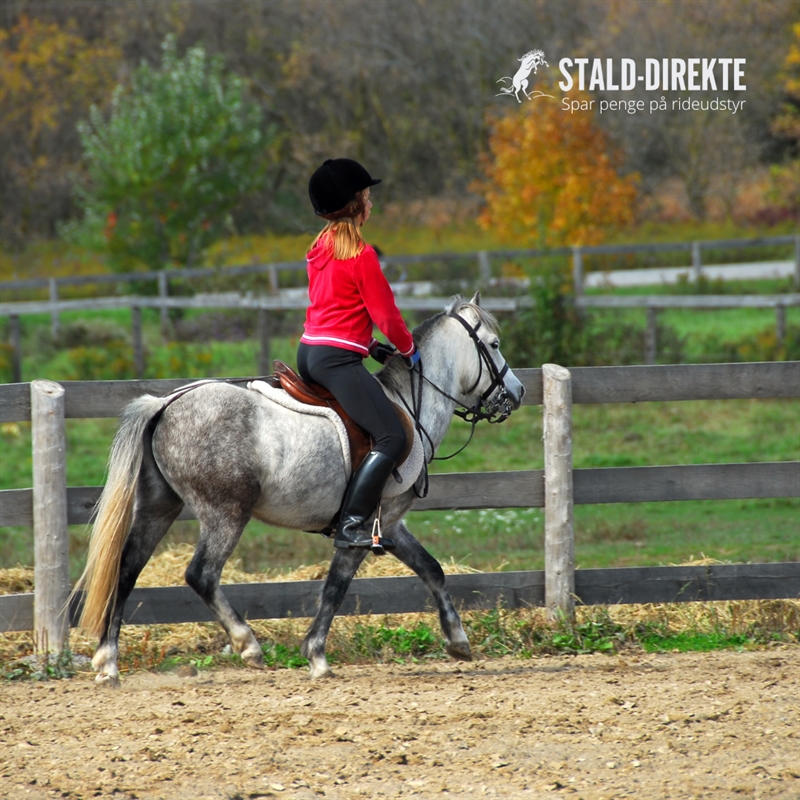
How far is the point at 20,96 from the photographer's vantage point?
128ft

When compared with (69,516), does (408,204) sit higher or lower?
higher

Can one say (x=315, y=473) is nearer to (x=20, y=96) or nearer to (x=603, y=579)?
(x=603, y=579)

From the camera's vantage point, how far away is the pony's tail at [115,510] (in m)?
5.10

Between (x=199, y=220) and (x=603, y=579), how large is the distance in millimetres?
22706

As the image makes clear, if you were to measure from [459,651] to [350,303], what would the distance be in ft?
6.17

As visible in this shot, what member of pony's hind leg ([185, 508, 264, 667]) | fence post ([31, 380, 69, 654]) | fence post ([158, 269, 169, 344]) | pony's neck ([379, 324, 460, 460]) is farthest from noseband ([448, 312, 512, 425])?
fence post ([158, 269, 169, 344])

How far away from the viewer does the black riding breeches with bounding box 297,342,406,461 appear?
16.9 ft

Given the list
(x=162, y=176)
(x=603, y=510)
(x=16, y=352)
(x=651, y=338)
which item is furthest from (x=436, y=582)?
(x=162, y=176)

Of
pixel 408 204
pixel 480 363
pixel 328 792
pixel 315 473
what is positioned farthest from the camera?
pixel 408 204

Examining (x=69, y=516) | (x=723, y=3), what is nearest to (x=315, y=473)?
(x=69, y=516)

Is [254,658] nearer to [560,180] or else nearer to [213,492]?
[213,492]

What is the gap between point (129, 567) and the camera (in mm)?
5250

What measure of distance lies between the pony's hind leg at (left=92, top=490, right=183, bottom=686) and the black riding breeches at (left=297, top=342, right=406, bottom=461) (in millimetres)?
961

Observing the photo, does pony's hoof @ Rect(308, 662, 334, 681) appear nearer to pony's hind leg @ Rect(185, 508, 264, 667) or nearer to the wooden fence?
pony's hind leg @ Rect(185, 508, 264, 667)
